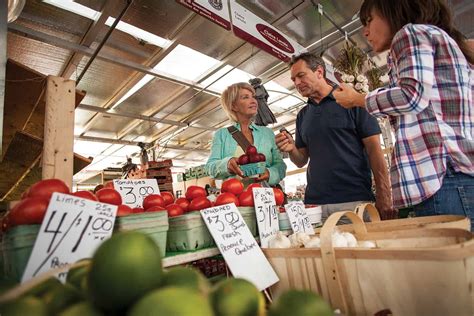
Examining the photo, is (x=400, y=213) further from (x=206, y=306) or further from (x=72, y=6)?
(x=72, y=6)

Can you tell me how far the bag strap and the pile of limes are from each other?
1766 mm

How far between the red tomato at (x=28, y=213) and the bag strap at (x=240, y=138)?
1.63m

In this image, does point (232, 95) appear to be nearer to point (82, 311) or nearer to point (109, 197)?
point (109, 197)

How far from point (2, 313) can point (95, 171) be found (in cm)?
1337

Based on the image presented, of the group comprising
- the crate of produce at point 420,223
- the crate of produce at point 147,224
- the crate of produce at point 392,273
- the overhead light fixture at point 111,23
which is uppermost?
the overhead light fixture at point 111,23

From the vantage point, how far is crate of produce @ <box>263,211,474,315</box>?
667 mm

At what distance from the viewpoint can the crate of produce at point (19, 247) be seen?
0.63 metres

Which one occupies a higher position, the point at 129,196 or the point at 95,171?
the point at 95,171

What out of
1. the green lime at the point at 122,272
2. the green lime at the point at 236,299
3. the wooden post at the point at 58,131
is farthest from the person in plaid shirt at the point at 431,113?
the wooden post at the point at 58,131

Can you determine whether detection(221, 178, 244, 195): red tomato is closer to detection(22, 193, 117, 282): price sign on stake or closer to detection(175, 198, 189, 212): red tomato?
detection(175, 198, 189, 212): red tomato

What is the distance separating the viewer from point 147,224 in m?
0.81

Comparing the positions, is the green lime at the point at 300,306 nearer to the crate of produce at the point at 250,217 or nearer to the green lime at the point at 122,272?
the green lime at the point at 122,272

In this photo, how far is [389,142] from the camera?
581cm

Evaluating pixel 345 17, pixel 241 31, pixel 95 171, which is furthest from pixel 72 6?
pixel 95 171
